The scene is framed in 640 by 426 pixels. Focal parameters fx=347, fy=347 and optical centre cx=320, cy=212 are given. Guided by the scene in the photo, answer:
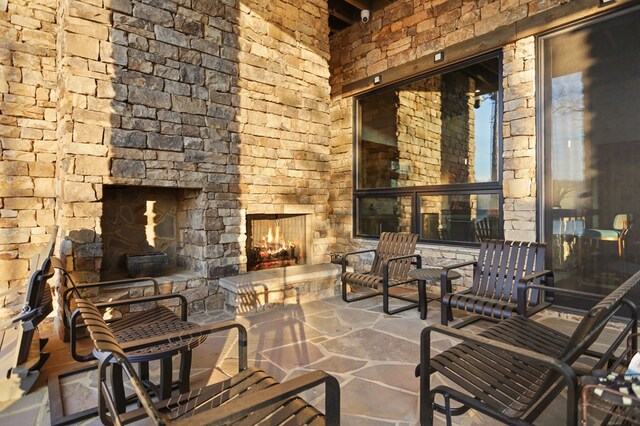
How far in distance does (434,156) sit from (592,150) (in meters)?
1.88

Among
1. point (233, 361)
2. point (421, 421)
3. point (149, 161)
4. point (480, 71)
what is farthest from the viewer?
point (480, 71)

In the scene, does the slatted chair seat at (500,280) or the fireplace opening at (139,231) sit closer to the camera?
the slatted chair seat at (500,280)

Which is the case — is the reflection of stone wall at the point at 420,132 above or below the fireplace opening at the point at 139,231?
above

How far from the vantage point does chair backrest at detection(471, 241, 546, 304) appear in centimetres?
316

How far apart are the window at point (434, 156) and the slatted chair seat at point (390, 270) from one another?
818mm

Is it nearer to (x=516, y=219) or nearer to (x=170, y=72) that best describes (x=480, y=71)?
(x=516, y=219)

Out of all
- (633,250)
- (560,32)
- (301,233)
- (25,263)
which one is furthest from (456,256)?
(25,263)

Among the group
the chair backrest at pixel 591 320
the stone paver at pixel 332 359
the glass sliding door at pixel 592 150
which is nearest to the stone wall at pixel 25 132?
the stone paver at pixel 332 359

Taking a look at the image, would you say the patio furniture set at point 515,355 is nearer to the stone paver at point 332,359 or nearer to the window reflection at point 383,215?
the stone paver at point 332,359

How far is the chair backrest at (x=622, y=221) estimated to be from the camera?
3340 mm

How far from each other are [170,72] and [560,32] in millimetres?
4238

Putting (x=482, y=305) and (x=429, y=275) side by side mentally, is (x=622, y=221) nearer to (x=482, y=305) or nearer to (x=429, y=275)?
(x=482, y=305)

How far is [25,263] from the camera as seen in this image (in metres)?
3.91

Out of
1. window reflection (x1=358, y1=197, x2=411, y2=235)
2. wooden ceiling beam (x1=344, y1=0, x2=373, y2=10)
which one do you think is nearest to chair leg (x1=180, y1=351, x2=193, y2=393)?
window reflection (x1=358, y1=197, x2=411, y2=235)
